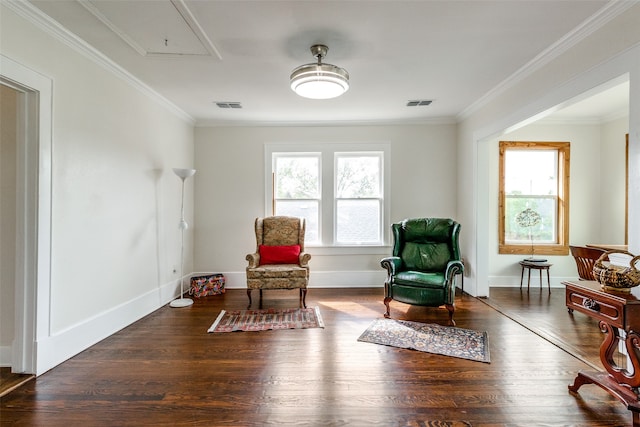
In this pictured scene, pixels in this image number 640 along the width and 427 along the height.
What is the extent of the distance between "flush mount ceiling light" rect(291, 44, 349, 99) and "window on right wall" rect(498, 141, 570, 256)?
3458 millimetres

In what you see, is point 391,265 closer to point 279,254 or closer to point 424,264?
point 424,264

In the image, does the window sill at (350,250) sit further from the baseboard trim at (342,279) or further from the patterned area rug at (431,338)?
the patterned area rug at (431,338)

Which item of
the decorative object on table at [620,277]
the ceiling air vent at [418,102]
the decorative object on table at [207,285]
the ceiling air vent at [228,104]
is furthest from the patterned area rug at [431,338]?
the ceiling air vent at [228,104]

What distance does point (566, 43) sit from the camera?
2.57 meters

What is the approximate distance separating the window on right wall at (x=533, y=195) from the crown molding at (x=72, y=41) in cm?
501

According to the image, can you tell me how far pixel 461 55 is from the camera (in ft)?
9.32

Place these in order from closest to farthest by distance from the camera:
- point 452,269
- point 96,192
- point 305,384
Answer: point 305,384 < point 96,192 < point 452,269

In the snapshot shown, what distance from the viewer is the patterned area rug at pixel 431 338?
2.65 meters

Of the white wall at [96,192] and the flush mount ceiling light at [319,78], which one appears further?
the flush mount ceiling light at [319,78]

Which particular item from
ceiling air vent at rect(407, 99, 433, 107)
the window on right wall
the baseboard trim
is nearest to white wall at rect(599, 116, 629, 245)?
the window on right wall

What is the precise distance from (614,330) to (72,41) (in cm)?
439

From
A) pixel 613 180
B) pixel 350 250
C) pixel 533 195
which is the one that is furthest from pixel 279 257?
pixel 613 180

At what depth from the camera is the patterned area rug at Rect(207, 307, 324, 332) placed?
3221mm

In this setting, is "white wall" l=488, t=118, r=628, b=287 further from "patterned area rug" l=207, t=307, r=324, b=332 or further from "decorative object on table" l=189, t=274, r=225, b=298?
"decorative object on table" l=189, t=274, r=225, b=298
